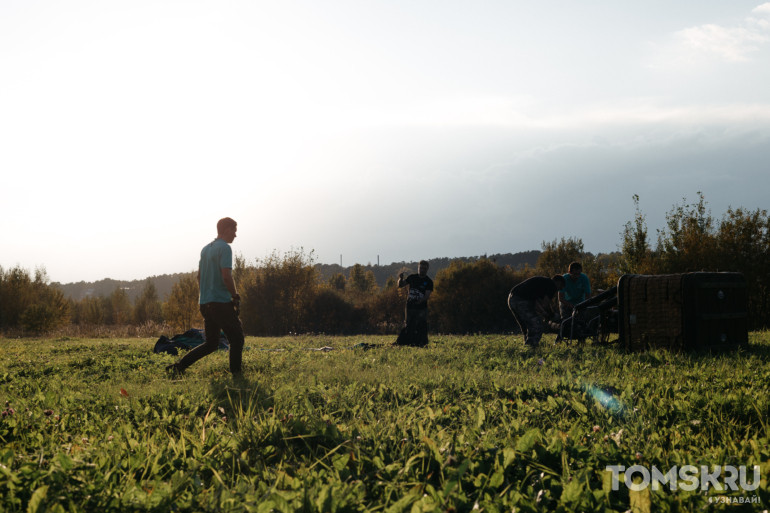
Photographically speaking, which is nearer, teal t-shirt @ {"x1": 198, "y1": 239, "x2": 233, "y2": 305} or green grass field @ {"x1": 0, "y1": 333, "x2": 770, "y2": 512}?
green grass field @ {"x1": 0, "y1": 333, "x2": 770, "y2": 512}

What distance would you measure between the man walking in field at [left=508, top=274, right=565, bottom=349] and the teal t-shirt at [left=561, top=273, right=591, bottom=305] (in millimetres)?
1016

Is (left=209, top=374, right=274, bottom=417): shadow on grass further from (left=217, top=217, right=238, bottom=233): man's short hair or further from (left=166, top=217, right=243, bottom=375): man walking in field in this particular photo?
(left=217, top=217, right=238, bottom=233): man's short hair

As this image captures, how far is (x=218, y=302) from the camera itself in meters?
7.63

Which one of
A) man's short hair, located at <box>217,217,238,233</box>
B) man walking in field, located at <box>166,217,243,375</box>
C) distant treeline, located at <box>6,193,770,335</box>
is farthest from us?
distant treeline, located at <box>6,193,770,335</box>

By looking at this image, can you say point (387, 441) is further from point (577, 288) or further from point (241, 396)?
point (577, 288)

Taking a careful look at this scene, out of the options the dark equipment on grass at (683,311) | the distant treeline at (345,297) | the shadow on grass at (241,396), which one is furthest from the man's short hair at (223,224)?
the distant treeline at (345,297)

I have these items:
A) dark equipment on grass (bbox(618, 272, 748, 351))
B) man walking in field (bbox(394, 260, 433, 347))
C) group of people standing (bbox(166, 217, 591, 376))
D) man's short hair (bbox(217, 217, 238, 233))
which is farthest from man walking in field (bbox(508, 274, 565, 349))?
man's short hair (bbox(217, 217, 238, 233))

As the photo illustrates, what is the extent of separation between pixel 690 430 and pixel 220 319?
5.85 metres

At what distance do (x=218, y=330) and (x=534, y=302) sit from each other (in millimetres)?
6543

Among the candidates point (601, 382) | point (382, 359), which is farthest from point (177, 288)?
point (601, 382)

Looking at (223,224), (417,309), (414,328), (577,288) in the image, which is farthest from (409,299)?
(223,224)

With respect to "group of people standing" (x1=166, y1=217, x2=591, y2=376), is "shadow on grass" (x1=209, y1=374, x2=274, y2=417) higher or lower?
lower

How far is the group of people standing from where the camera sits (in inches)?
301

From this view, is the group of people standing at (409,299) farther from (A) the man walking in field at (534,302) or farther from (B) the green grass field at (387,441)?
(B) the green grass field at (387,441)
